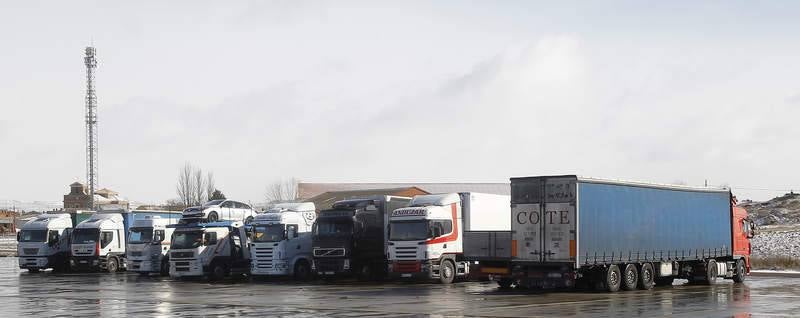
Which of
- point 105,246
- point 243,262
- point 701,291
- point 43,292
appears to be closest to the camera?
point 701,291

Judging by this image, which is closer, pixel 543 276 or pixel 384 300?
pixel 384 300

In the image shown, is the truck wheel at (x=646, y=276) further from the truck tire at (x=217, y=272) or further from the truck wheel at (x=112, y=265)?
the truck wheel at (x=112, y=265)

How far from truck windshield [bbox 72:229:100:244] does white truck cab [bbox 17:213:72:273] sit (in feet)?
6.52

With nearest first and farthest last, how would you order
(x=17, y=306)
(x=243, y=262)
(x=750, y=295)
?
(x=17, y=306), (x=750, y=295), (x=243, y=262)

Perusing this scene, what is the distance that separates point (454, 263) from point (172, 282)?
11548 mm

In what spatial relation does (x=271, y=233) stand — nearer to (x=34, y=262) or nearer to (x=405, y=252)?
(x=405, y=252)

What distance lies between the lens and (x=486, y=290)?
31281 millimetres

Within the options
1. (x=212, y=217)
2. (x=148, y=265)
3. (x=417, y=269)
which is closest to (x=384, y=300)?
(x=417, y=269)

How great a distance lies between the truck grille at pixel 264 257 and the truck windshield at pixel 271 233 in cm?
39

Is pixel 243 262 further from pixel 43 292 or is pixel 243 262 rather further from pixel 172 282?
pixel 43 292

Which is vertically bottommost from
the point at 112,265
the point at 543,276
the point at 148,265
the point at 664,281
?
the point at 112,265

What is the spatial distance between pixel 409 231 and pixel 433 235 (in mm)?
958

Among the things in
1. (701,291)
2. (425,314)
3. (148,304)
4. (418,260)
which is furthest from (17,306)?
(701,291)

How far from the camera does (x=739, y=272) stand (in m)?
35.3
